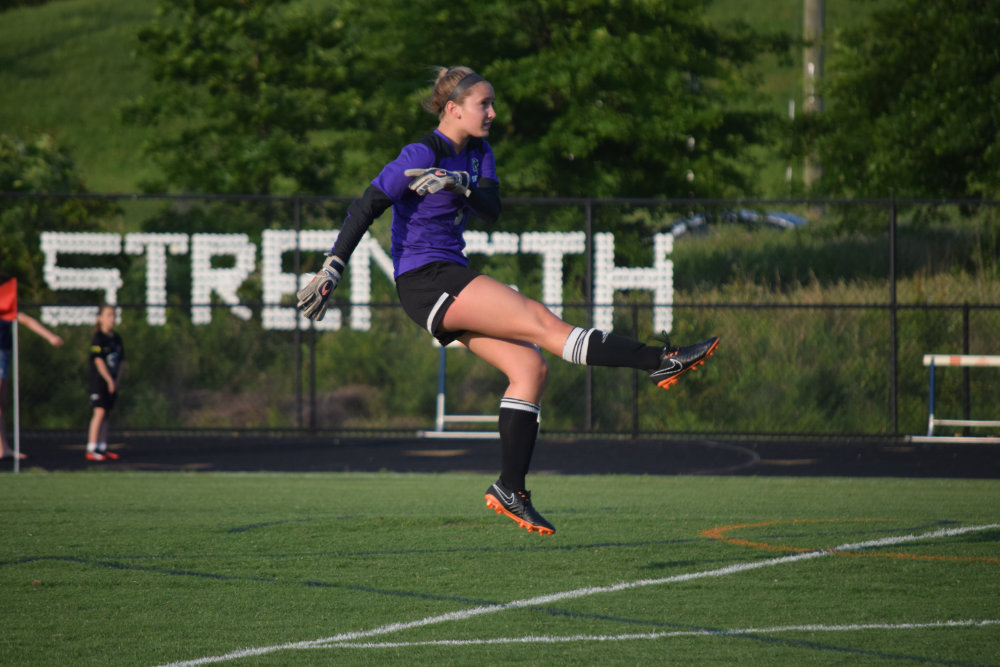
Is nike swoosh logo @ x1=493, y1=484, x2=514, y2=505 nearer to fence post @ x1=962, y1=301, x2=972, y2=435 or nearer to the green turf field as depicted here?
the green turf field

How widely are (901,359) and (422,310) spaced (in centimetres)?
1366

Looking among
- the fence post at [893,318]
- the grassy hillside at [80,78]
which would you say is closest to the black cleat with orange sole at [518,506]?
the fence post at [893,318]

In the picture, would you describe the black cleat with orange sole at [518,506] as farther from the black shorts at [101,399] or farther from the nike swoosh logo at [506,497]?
the black shorts at [101,399]

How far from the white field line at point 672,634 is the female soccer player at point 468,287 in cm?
117

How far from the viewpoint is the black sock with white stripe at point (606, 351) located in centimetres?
551

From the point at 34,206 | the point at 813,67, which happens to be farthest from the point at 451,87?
the point at 813,67

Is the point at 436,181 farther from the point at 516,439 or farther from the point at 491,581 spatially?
the point at 491,581

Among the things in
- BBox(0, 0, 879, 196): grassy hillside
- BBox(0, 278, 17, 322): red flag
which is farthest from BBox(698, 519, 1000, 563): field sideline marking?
BBox(0, 0, 879, 196): grassy hillside

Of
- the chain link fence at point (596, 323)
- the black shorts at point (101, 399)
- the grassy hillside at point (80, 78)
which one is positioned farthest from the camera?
the grassy hillside at point (80, 78)

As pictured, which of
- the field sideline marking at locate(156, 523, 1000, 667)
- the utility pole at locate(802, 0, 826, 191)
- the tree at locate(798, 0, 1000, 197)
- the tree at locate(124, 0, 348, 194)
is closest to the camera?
the field sideline marking at locate(156, 523, 1000, 667)

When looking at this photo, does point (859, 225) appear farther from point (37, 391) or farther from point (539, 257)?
point (37, 391)

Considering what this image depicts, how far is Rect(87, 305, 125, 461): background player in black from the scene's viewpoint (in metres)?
14.0

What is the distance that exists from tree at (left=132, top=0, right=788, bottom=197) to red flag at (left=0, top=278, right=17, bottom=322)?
1156 cm

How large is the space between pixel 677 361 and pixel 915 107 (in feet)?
59.7
